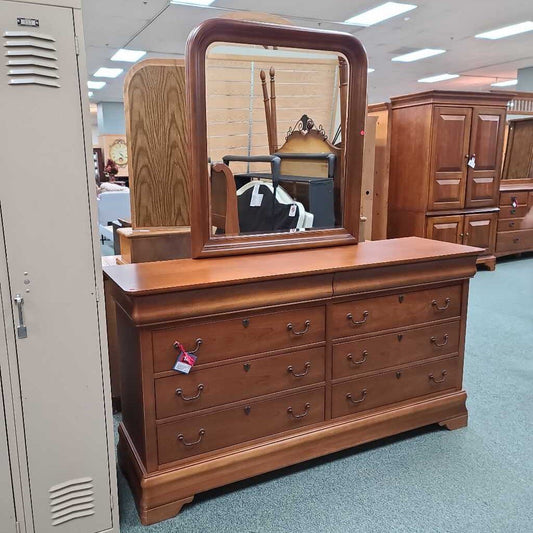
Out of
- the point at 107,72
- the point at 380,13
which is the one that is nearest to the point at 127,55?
the point at 107,72

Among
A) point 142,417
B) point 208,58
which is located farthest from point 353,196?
point 142,417

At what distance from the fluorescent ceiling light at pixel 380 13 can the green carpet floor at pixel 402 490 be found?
16.2 ft

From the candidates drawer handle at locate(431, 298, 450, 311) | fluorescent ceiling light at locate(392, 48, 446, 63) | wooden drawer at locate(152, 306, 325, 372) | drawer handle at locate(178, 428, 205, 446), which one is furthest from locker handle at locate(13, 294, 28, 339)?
fluorescent ceiling light at locate(392, 48, 446, 63)

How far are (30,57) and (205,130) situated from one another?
83 centimetres

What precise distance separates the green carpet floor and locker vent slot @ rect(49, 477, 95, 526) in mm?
228

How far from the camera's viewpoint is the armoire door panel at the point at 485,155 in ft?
17.3

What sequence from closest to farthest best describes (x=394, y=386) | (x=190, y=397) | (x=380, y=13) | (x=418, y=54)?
1. (x=190, y=397)
2. (x=394, y=386)
3. (x=380, y=13)
4. (x=418, y=54)

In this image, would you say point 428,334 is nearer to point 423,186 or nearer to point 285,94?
point 285,94

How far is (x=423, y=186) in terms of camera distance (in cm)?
520

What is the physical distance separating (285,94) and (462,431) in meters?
1.92

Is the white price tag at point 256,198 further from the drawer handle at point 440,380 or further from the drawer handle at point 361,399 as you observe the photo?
the drawer handle at point 440,380

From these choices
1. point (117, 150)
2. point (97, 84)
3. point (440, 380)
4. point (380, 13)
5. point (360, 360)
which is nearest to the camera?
point (360, 360)

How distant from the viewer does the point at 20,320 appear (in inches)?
58.2

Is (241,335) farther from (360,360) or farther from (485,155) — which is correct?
(485,155)
